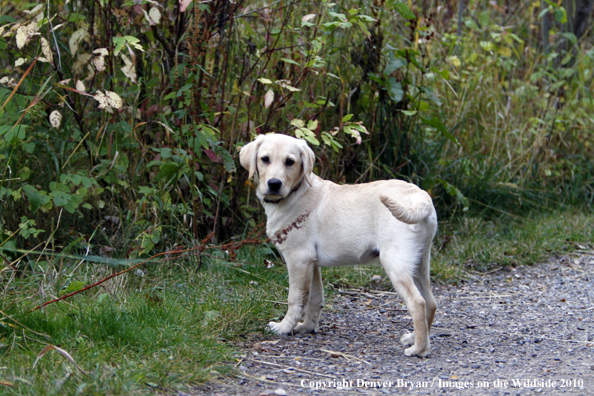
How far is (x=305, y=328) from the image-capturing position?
3.57 metres

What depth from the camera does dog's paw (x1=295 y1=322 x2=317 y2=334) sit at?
3.55 meters

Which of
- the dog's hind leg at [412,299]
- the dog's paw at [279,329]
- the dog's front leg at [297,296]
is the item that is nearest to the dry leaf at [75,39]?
the dog's front leg at [297,296]

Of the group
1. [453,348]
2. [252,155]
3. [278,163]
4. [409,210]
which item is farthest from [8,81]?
[453,348]

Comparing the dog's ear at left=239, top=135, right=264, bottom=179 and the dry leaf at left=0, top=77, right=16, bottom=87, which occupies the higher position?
the dry leaf at left=0, top=77, right=16, bottom=87

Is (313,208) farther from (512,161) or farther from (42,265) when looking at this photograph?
(512,161)

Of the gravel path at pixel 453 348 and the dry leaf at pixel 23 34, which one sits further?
the dry leaf at pixel 23 34

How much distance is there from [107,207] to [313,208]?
1.77 meters

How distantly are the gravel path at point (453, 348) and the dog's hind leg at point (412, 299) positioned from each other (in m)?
0.06

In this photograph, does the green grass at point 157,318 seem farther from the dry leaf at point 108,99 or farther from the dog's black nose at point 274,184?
the dry leaf at point 108,99

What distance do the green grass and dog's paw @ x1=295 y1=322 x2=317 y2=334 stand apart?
19cm

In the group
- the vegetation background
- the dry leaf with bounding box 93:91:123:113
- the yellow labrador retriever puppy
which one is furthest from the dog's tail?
the dry leaf with bounding box 93:91:123:113

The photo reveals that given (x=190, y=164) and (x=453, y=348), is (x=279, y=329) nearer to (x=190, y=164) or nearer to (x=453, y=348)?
(x=453, y=348)

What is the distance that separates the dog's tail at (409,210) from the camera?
2.96m

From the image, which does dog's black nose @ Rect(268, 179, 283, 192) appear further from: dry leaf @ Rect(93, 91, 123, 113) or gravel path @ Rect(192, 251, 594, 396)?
dry leaf @ Rect(93, 91, 123, 113)
